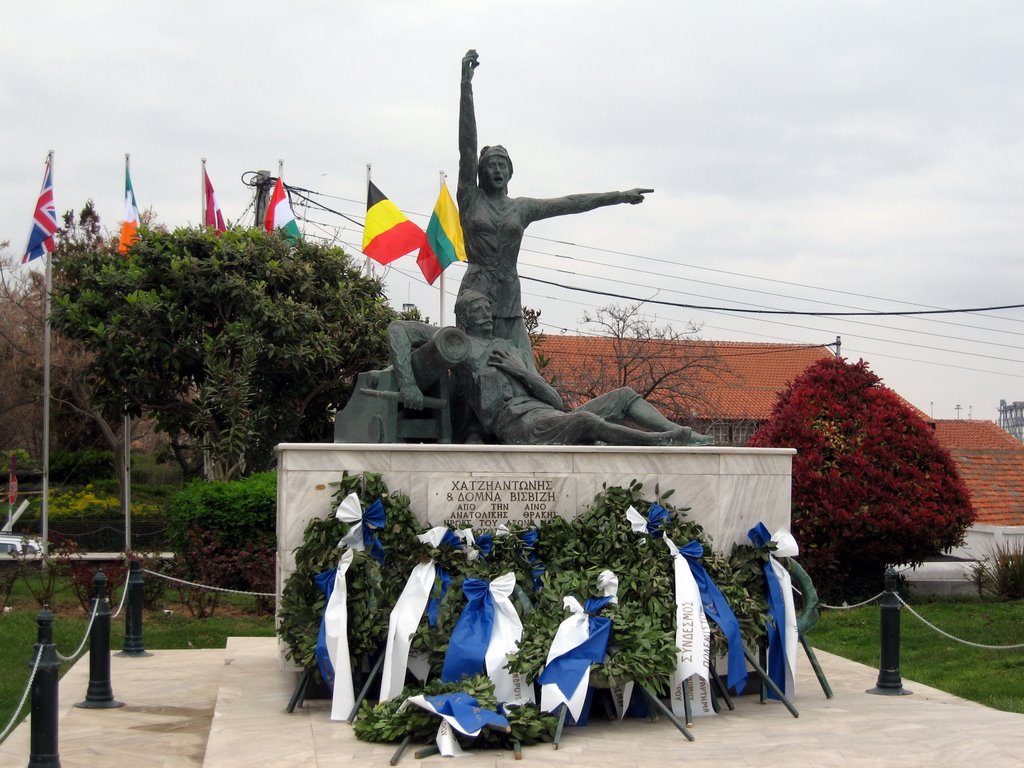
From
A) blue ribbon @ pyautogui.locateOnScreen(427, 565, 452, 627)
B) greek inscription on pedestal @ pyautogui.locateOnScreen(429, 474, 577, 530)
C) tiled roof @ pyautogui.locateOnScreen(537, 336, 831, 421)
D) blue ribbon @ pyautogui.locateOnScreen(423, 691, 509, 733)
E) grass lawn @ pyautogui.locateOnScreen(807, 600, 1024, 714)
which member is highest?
tiled roof @ pyautogui.locateOnScreen(537, 336, 831, 421)

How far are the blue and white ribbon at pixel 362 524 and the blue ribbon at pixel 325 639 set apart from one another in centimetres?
21

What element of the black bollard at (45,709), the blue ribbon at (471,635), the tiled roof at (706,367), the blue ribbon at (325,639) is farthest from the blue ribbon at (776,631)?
the tiled roof at (706,367)

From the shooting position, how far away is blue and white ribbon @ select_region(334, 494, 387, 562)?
7391 millimetres

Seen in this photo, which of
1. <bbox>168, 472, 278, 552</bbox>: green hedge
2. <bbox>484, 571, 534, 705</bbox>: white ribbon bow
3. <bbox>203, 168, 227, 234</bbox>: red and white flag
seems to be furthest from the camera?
<bbox>203, 168, 227, 234</bbox>: red and white flag

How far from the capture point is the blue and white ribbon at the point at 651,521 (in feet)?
25.2

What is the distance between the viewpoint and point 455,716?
21.2 feet

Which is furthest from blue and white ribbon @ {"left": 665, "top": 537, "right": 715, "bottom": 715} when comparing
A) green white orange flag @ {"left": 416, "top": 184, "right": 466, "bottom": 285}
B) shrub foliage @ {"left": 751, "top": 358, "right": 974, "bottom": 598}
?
green white orange flag @ {"left": 416, "top": 184, "right": 466, "bottom": 285}

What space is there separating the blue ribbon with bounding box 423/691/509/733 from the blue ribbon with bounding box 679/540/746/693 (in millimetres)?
1611

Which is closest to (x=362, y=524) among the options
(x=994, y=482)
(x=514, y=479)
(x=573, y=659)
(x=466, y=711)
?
(x=514, y=479)

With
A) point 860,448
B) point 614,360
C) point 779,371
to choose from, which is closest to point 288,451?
point 860,448

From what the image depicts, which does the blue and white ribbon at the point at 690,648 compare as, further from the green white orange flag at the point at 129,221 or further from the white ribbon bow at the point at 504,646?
the green white orange flag at the point at 129,221

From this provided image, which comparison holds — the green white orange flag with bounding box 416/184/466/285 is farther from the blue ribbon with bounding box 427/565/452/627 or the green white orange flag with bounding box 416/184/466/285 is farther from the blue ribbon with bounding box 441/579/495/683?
the blue ribbon with bounding box 441/579/495/683

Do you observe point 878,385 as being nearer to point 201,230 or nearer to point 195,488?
point 195,488

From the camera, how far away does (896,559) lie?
1434cm
